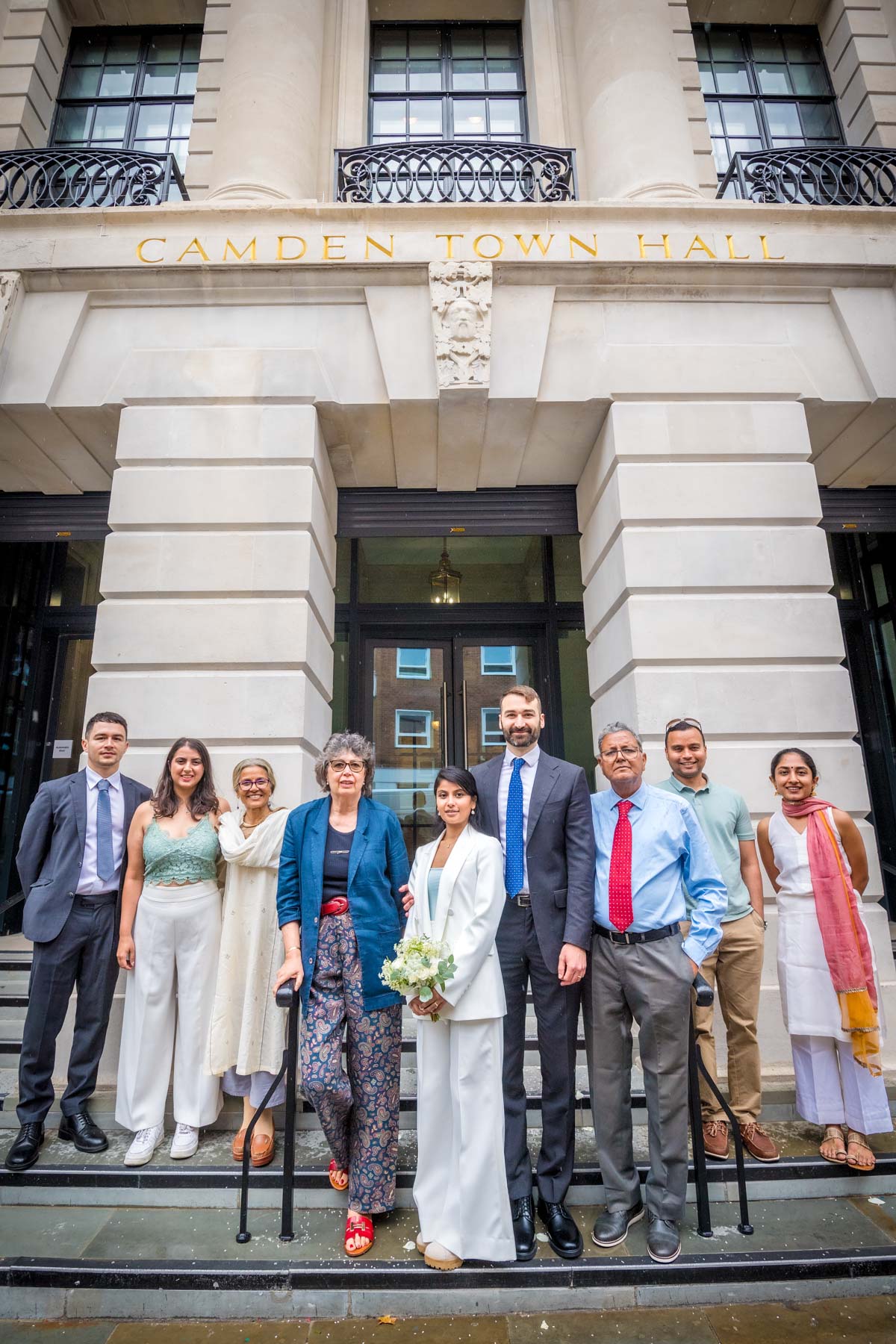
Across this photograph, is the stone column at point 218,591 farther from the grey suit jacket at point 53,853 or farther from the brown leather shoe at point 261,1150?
the brown leather shoe at point 261,1150

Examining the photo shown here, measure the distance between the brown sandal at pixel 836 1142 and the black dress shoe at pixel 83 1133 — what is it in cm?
434

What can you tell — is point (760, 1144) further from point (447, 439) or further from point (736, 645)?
point (447, 439)

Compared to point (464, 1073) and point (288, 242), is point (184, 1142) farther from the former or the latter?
point (288, 242)

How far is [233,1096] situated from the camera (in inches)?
182

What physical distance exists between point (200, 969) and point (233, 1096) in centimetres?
98

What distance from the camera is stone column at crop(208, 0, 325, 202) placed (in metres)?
7.38

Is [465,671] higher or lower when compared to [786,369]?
lower

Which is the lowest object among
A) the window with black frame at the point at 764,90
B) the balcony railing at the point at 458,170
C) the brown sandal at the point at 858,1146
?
the brown sandal at the point at 858,1146

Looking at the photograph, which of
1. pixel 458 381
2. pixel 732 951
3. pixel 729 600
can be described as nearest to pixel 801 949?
pixel 732 951

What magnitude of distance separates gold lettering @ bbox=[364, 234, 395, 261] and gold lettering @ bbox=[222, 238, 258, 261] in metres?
1.07

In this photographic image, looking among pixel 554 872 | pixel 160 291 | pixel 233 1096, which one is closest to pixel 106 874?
pixel 233 1096

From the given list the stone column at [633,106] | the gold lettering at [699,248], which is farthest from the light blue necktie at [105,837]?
the stone column at [633,106]

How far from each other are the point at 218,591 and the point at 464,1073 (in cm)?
449

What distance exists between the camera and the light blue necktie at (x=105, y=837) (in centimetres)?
461
